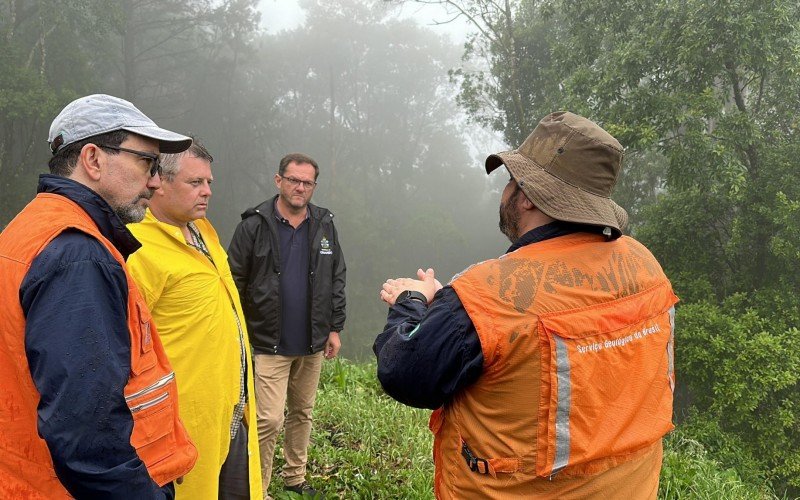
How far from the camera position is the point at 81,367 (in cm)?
136

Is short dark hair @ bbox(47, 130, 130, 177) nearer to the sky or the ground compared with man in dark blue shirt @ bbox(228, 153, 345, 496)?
nearer to the sky

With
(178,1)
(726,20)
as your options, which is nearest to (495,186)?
(178,1)

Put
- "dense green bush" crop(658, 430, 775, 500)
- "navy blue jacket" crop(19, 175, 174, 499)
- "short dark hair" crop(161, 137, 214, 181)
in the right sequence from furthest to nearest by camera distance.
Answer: "dense green bush" crop(658, 430, 775, 500) → "short dark hair" crop(161, 137, 214, 181) → "navy blue jacket" crop(19, 175, 174, 499)

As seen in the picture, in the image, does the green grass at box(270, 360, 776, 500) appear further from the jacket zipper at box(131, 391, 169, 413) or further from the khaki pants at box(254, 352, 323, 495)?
the jacket zipper at box(131, 391, 169, 413)

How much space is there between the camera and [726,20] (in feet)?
29.1

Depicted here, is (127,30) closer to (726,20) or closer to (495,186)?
(726,20)

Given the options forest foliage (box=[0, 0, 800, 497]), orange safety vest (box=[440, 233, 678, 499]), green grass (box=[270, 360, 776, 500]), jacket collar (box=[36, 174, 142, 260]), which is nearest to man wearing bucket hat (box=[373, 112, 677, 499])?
orange safety vest (box=[440, 233, 678, 499])

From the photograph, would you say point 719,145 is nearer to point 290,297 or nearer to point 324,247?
point 324,247

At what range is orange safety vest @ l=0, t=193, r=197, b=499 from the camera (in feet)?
4.61

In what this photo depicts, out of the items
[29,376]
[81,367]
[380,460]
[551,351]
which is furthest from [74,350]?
[380,460]

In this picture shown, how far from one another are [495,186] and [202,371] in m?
49.5

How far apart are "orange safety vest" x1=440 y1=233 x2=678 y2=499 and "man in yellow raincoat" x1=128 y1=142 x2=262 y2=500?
118 centimetres

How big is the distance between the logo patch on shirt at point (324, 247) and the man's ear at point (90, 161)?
7.40 ft

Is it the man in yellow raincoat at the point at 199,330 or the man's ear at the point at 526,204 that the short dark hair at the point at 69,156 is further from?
the man's ear at the point at 526,204
